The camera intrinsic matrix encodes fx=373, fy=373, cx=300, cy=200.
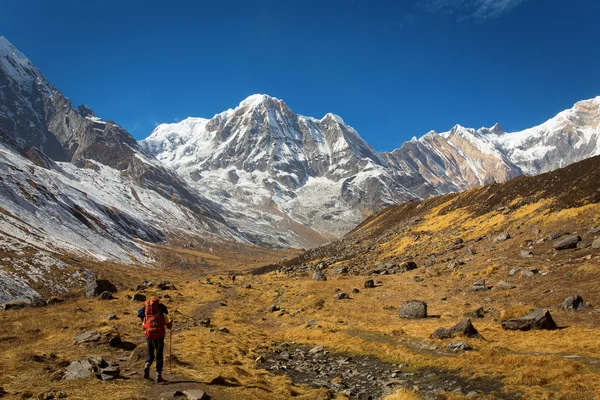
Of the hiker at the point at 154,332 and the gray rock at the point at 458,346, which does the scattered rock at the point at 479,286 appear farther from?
the hiker at the point at 154,332

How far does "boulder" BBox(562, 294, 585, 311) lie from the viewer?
2302cm

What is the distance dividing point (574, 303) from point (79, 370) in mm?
27246

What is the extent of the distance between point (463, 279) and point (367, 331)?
14.8m

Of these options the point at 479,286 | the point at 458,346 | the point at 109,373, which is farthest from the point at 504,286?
the point at 109,373

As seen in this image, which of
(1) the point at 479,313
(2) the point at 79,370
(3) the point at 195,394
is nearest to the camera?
(3) the point at 195,394

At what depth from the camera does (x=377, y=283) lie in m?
44.3

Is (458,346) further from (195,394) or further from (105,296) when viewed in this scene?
(105,296)

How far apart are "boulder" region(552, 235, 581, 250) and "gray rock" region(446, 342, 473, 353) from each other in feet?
68.1

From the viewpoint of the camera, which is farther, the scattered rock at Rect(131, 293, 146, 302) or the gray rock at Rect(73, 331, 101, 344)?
the scattered rock at Rect(131, 293, 146, 302)

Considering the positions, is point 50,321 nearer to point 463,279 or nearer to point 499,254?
point 463,279

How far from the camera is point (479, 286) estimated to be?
31.9m

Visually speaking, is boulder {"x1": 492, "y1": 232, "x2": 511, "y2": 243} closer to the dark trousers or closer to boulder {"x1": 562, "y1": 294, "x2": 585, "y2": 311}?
boulder {"x1": 562, "y1": 294, "x2": 585, "y2": 311}

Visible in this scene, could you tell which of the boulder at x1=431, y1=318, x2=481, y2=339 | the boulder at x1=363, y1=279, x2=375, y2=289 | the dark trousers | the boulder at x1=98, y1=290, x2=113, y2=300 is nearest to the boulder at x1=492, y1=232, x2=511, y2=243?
the boulder at x1=363, y1=279, x2=375, y2=289

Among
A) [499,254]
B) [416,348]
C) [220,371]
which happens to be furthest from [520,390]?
[499,254]
